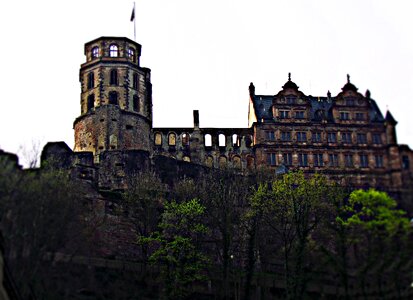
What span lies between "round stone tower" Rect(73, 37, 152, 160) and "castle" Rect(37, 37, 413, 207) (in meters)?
0.10

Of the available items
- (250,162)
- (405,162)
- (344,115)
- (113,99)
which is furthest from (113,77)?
(405,162)

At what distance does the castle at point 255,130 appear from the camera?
259 ft

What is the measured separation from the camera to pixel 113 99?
8044 cm

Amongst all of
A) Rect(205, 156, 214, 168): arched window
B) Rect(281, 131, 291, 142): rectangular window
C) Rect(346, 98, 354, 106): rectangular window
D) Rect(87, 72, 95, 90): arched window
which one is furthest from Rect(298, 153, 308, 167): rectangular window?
Rect(87, 72, 95, 90): arched window

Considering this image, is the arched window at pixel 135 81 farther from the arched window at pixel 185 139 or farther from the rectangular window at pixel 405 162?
the rectangular window at pixel 405 162

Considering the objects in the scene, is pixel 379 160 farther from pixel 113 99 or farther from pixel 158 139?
pixel 113 99

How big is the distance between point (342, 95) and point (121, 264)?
127 feet

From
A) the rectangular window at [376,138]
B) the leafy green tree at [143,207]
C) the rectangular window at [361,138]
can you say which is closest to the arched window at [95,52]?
the leafy green tree at [143,207]

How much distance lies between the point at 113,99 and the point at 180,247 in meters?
28.9

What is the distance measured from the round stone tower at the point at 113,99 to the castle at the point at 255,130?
0.32ft

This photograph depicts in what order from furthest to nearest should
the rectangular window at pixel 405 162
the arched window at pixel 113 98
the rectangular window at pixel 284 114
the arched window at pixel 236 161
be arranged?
the rectangular window at pixel 284 114
the arched window at pixel 236 161
the arched window at pixel 113 98
the rectangular window at pixel 405 162

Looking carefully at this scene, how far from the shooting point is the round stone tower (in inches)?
3081

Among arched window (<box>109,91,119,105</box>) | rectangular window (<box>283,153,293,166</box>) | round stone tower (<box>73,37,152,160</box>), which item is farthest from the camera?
rectangular window (<box>283,153,293,166</box>)

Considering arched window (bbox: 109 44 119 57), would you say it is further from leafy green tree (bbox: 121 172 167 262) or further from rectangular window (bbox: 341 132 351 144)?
rectangular window (bbox: 341 132 351 144)
